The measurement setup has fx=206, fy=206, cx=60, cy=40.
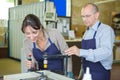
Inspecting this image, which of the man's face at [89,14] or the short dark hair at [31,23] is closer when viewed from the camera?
the short dark hair at [31,23]

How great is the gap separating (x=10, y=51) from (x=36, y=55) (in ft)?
21.1

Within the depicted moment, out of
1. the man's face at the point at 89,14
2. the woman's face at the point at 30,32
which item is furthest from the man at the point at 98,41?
the woman's face at the point at 30,32

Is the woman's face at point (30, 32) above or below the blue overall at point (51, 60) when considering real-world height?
above

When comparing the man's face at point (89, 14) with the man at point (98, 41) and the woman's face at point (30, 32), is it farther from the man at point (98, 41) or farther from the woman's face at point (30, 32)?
the woman's face at point (30, 32)

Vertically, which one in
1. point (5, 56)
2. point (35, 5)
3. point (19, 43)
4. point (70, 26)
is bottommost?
point (5, 56)

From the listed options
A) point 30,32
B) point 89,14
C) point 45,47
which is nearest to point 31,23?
point 30,32

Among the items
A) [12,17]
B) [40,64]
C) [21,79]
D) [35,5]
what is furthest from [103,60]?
[12,17]

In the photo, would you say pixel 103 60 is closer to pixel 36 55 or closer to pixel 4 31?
pixel 36 55

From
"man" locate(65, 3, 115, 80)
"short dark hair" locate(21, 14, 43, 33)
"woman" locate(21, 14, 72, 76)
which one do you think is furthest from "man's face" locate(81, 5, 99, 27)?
"short dark hair" locate(21, 14, 43, 33)

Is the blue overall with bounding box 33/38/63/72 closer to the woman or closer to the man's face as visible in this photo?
the woman

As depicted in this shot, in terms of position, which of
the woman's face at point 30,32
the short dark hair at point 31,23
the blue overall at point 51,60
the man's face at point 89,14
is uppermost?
the man's face at point 89,14

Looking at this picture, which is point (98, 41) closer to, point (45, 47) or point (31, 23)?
point (45, 47)

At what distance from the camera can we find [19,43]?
7.33 meters

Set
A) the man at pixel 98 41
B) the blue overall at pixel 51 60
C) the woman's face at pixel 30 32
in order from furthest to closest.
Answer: the blue overall at pixel 51 60, the man at pixel 98 41, the woman's face at pixel 30 32
